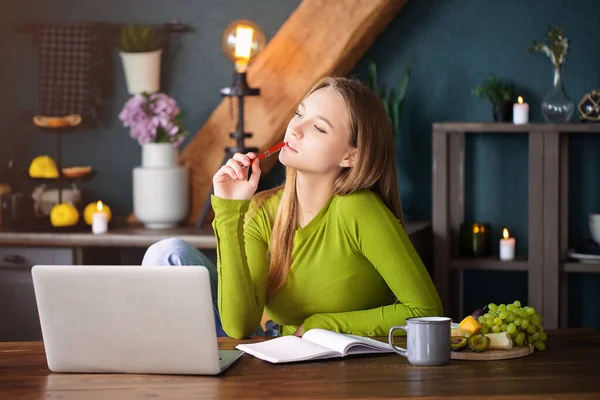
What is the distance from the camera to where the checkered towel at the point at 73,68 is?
430cm

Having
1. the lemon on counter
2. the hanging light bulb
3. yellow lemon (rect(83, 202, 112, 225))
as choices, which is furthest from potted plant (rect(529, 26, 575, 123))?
the lemon on counter

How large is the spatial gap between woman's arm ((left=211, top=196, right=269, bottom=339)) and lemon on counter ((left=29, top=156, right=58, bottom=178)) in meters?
1.91

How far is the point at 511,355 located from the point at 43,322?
884mm

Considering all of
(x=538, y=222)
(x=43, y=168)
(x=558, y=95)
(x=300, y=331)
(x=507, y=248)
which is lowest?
(x=300, y=331)

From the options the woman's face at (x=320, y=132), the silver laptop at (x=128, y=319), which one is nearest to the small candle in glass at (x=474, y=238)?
the woman's face at (x=320, y=132)

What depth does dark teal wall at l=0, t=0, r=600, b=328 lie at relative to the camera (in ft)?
13.5

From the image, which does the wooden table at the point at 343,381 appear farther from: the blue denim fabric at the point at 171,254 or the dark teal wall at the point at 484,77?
the dark teal wall at the point at 484,77

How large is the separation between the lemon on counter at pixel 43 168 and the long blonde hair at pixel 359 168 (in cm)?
188

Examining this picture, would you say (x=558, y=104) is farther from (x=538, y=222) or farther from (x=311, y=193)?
(x=311, y=193)

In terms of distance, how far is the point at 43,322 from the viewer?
1740 millimetres

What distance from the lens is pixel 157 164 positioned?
3.99 metres

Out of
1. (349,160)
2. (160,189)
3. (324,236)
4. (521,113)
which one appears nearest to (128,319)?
(324,236)

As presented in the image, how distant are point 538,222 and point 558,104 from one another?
1.59 ft

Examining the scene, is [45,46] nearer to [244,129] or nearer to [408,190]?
[244,129]
